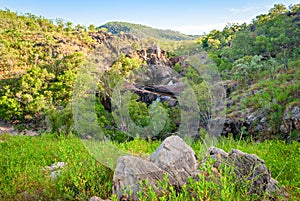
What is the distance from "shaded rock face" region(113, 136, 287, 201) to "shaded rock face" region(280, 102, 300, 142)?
7.08 m

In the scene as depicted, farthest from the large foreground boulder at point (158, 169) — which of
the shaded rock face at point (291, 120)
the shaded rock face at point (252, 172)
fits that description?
the shaded rock face at point (291, 120)

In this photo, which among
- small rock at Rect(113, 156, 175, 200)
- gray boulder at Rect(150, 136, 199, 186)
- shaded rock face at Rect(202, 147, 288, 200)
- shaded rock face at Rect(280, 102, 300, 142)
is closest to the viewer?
shaded rock face at Rect(202, 147, 288, 200)

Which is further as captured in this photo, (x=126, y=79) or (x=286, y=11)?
(x=286, y=11)

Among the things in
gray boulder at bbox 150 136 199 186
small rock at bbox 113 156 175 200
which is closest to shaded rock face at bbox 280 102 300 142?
gray boulder at bbox 150 136 199 186

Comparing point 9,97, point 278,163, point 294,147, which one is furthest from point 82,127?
point 9,97

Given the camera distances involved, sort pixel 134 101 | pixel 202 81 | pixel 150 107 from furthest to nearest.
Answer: pixel 150 107, pixel 134 101, pixel 202 81

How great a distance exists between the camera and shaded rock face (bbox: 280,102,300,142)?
29.6ft

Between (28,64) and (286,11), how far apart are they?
73.3 feet

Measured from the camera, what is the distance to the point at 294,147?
464 cm

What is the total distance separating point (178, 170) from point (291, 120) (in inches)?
305

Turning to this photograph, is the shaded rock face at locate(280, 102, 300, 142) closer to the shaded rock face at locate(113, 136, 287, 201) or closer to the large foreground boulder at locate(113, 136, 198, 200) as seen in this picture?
the shaded rock face at locate(113, 136, 287, 201)

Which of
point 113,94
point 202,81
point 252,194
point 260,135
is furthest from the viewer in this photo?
point 260,135

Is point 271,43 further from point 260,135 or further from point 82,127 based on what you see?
point 82,127

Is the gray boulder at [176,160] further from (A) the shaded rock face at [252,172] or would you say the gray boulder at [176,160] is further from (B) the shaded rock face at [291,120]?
(B) the shaded rock face at [291,120]
